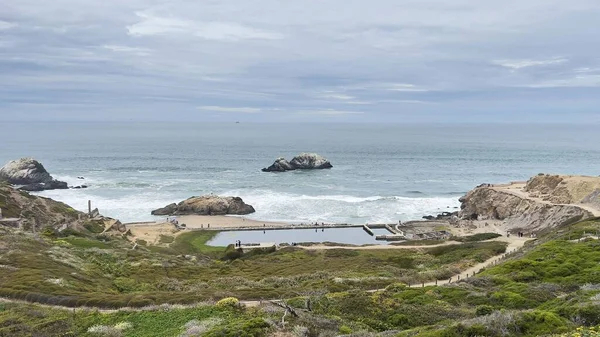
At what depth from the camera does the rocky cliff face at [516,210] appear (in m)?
Answer: 62.0

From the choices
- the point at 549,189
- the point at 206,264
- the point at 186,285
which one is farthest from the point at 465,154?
the point at 186,285

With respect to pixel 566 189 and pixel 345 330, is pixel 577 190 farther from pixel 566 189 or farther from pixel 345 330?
pixel 345 330

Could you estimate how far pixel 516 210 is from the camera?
247ft

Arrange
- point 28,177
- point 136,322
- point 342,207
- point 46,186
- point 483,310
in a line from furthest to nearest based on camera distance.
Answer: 1. point 28,177
2. point 46,186
3. point 342,207
4. point 136,322
5. point 483,310

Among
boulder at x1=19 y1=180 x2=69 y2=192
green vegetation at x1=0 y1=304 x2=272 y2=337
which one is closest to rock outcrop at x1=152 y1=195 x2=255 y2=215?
boulder at x1=19 y1=180 x2=69 y2=192

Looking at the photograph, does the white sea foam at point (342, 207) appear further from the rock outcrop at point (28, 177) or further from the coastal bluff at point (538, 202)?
the rock outcrop at point (28, 177)

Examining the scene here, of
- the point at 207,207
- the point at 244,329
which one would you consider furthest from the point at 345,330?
the point at 207,207

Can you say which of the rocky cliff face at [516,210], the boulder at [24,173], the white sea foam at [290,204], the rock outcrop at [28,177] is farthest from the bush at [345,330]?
the boulder at [24,173]

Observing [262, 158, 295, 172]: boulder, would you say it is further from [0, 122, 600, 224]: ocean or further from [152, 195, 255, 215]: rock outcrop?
[152, 195, 255, 215]: rock outcrop

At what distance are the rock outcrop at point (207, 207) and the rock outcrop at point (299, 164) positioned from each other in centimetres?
5267

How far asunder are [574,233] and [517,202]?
37.4m

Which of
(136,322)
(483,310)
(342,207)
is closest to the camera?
(483,310)

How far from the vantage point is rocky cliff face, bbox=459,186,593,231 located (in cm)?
6203

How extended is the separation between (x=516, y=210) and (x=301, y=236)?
33.4 meters
